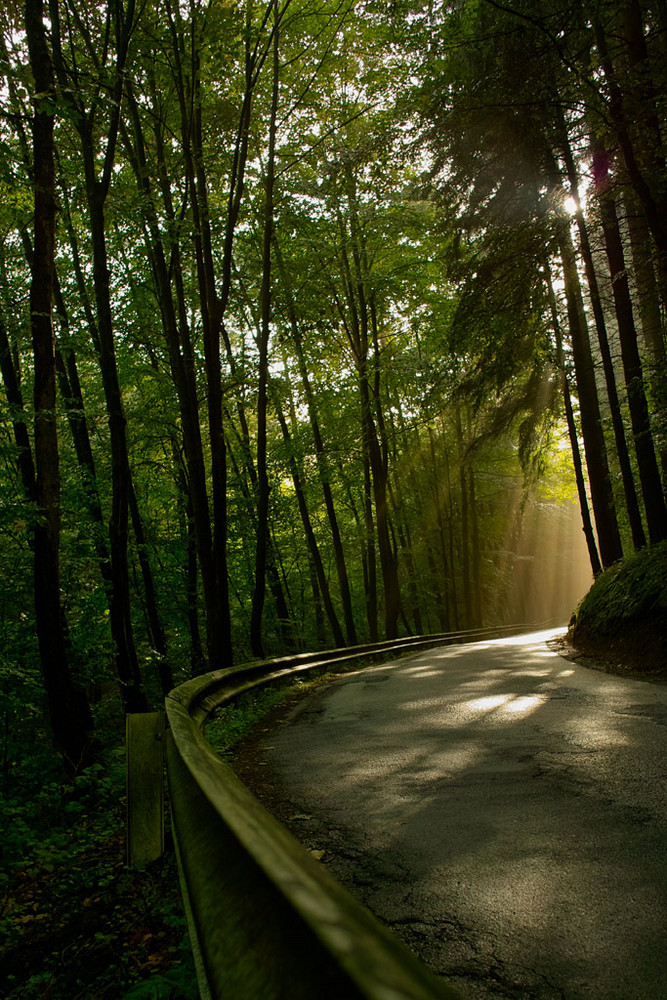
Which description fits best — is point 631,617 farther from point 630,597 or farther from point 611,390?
point 611,390

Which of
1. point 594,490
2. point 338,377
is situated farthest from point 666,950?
point 338,377

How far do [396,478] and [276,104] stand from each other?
58.0 feet

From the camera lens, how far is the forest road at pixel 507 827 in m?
2.23

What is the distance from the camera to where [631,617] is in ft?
31.2

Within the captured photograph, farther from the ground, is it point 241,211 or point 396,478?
point 241,211

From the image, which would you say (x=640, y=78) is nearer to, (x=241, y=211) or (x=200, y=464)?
(x=200, y=464)

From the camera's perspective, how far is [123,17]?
1131cm

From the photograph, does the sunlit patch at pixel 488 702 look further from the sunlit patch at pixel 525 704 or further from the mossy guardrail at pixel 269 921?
the mossy guardrail at pixel 269 921

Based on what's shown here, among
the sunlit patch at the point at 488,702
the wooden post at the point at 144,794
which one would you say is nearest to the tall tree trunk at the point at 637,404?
the sunlit patch at the point at 488,702

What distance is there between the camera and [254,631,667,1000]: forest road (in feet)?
7.32

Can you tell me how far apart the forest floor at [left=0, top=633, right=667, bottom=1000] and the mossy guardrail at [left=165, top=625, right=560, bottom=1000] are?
1449 millimetres

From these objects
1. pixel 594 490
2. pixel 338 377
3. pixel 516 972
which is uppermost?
pixel 338 377

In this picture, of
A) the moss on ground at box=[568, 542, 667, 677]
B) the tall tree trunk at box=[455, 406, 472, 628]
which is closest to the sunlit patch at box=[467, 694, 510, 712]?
the moss on ground at box=[568, 542, 667, 677]

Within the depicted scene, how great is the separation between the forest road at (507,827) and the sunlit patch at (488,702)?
25 mm
